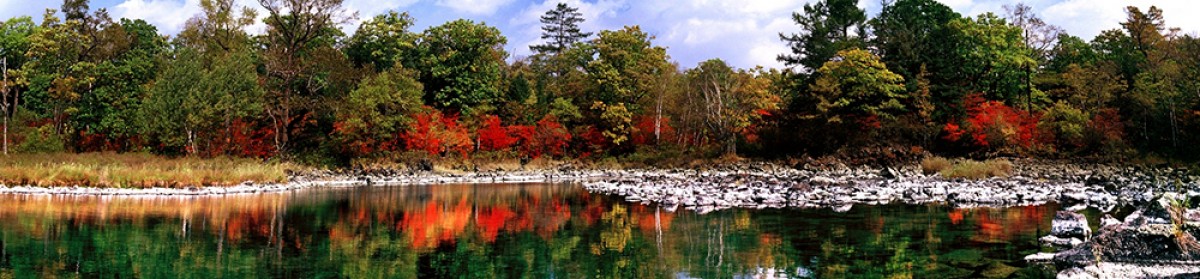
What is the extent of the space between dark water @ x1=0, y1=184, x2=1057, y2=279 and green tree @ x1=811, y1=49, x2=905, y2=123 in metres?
25.6

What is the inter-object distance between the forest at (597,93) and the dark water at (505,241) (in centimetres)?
2271

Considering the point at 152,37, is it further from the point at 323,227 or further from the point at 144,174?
the point at 323,227

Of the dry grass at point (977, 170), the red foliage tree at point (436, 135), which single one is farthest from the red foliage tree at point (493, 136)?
the dry grass at point (977, 170)

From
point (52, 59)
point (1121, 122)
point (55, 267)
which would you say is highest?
point (52, 59)

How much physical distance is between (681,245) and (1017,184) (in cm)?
1726

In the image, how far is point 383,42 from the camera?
52.6 metres

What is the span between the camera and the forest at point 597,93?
4072 centimetres

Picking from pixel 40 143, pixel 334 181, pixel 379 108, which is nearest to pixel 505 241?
pixel 334 181

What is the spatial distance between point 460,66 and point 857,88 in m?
23.4

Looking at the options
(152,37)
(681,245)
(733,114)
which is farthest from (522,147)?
(681,245)

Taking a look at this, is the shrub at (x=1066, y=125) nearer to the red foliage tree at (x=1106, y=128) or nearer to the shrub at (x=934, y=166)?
the red foliage tree at (x=1106, y=128)

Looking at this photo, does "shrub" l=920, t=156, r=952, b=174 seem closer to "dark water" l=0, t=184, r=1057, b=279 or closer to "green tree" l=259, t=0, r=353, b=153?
"dark water" l=0, t=184, r=1057, b=279

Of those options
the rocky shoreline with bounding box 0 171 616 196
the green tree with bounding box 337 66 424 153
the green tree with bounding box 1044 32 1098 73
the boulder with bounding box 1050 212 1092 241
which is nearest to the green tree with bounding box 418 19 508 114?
the green tree with bounding box 337 66 424 153

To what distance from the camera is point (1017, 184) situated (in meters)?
25.1
